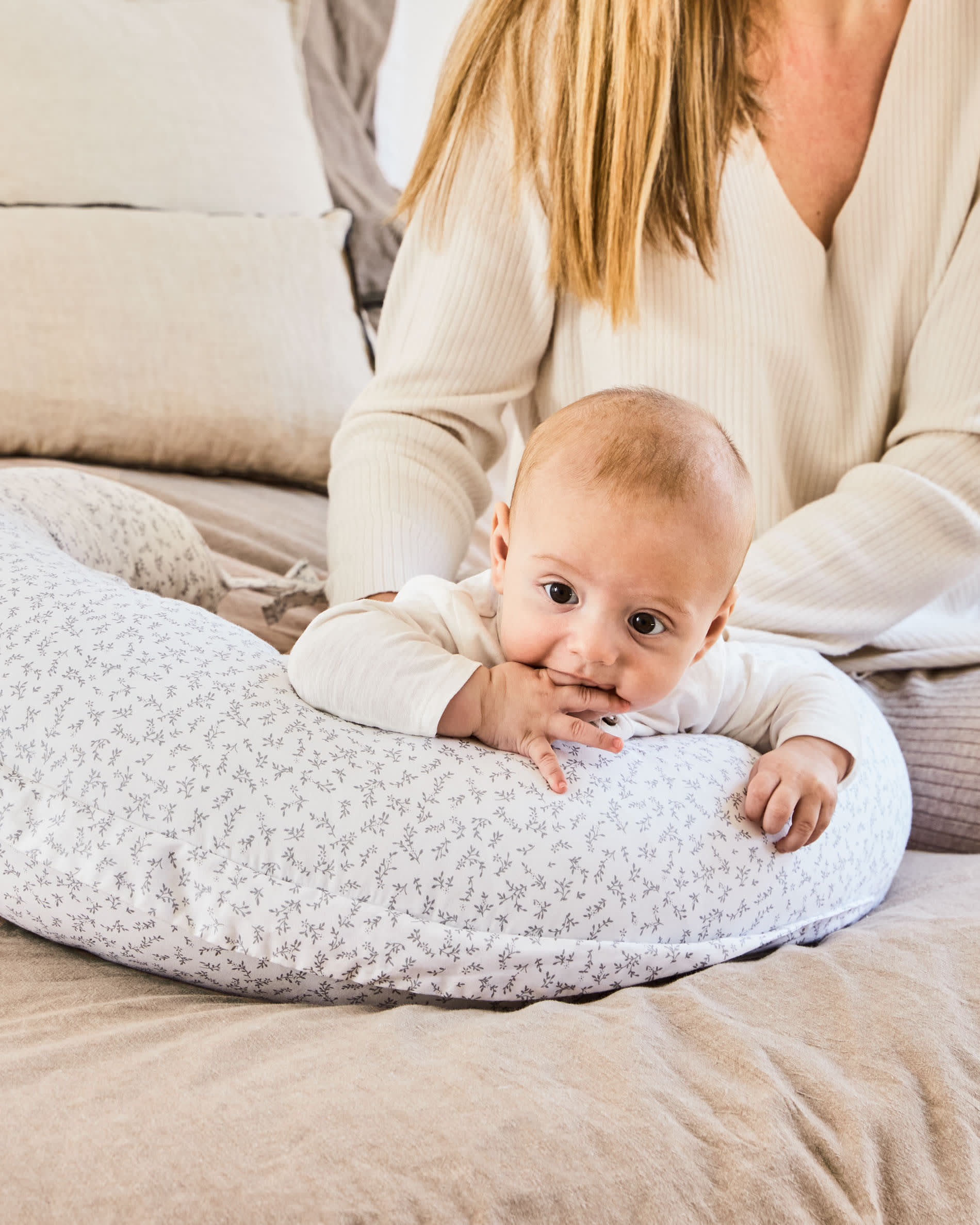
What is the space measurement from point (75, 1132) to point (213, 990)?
0.22 meters

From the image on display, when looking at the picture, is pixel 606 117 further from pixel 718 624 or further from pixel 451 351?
pixel 718 624

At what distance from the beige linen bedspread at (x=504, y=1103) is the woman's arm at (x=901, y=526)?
51cm

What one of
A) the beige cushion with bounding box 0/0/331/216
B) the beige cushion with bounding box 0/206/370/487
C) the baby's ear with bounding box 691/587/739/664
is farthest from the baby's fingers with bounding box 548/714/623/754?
the beige cushion with bounding box 0/0/331/216

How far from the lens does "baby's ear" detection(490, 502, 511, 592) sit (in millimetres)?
875

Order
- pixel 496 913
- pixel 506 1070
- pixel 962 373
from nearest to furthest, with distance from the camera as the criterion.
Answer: pixel 506 1070
pixel 496 913
pixel 962 373

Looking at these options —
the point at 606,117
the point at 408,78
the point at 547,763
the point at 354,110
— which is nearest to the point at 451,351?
the point at 606,117

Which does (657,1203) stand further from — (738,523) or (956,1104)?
(738,523)

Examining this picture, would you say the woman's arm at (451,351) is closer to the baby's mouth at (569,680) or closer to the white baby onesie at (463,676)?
the white baby onesie at (463,676)

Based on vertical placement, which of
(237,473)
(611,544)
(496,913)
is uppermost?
(611,544)

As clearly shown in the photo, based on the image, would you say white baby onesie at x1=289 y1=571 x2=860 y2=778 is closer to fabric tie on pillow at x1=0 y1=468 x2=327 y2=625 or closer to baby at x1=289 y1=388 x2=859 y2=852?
baby at x1=289 y1=388 x2=859 y2=852

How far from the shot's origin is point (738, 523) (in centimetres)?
83

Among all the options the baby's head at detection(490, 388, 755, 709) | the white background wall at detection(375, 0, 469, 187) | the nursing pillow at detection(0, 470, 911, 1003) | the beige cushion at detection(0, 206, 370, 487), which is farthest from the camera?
the white background wall at detection(375, 0, 469, 187)

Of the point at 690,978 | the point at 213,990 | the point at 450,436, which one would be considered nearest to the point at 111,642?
the point at 213,990

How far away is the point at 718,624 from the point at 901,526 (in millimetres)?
419
